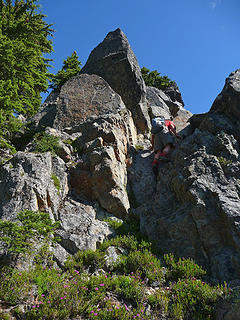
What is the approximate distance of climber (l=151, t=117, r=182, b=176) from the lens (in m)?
13.4

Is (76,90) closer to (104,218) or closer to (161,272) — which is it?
(104,218)

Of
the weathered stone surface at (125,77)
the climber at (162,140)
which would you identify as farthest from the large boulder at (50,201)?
the weathered stone surface at (125,77)

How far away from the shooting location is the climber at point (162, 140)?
1343 centimetres

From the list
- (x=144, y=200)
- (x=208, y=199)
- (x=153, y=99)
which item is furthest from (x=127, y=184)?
(x=153, y=99)

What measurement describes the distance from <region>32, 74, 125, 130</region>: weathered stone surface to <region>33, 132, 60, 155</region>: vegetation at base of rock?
7.02 ft

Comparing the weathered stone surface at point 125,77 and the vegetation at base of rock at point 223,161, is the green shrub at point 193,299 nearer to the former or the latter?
the vegetation at base of rock at point 223,161

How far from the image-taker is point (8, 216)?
8.06 m

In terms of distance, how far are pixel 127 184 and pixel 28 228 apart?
267 inches

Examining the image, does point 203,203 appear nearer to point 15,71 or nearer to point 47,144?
point 47,144

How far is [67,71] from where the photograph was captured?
78.2 feet

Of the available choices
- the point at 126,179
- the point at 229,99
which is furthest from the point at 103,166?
the point at 229,99

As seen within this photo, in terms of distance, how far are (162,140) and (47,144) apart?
21.2 ft

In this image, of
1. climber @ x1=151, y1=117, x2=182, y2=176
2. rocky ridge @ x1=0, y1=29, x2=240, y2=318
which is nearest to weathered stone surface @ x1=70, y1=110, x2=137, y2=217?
rocky ridge @ x1=0, y1=29, x2=240, y2=318

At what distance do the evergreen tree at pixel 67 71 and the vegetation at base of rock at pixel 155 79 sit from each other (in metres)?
8.07
